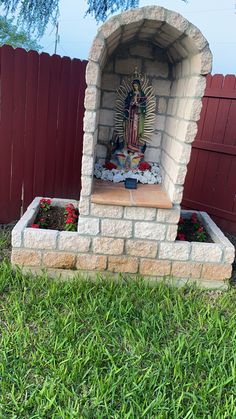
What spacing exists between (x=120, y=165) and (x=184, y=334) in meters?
1.99

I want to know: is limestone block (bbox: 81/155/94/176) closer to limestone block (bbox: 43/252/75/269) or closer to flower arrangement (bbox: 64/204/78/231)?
flower arrangement (bbox: 64/204/78/231)

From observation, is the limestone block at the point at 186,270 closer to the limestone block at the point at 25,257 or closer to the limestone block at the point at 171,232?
the limestone block at the point at 171,232

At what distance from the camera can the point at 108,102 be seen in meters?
4.07

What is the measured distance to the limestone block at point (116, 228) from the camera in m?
3.46

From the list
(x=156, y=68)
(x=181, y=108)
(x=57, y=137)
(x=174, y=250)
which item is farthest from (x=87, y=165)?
(x=57, y=137)

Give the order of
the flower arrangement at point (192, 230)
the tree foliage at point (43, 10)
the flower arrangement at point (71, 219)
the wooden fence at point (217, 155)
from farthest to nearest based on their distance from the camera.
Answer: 1. the tree foliage at point (43, 10)
2. the wooden fence at point (217, 155)
3. the flower arrangement at point (192, 230)
4. the flower arrangement at point (71, 219)

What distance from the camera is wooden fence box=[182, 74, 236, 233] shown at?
5.19m

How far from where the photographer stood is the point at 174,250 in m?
3.52

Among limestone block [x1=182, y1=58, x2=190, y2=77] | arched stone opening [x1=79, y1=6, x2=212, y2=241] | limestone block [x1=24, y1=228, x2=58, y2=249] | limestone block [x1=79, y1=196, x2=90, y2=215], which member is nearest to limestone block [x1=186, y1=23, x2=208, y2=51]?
arched stone opening [x1=79, y1=6, x2=212, y2=241]

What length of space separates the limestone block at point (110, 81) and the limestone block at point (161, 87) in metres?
0.37

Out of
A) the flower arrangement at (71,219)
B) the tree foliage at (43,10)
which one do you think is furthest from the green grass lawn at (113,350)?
the tree foliage at (43,10)

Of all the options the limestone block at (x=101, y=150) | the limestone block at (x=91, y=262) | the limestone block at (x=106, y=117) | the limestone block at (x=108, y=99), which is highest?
the limestone block at (x=108, y=99)

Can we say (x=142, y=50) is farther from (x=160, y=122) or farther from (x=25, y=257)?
(x=25, y=257)

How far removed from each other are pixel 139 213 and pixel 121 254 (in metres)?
0.41
